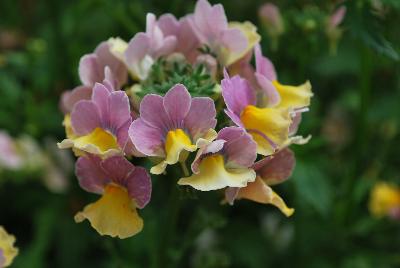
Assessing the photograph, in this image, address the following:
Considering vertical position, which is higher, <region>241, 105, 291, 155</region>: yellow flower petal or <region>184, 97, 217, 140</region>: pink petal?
<region>184, 97, 217, 140</region>: pink petal

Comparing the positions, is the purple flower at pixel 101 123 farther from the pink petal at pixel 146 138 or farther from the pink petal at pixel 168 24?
the pink petal at pixel 168 24

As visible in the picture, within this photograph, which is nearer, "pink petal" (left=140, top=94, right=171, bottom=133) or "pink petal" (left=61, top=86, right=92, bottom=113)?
"pink petal" (left=140, top=94, right=171, bottom=133)

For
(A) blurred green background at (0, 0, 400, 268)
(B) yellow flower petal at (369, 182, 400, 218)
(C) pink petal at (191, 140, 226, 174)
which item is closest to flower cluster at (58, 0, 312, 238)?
(C) pink petal at (191, 140, 226, 174)

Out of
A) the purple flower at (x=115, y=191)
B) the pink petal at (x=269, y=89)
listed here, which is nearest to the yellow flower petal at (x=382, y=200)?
the pink petal at (x=269, y=89)

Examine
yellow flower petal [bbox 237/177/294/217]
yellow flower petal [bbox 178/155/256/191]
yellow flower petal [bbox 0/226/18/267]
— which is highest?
yellow flower petal [bbox 178/155/256/191]

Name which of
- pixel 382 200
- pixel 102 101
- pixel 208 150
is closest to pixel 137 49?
pixel 102 101

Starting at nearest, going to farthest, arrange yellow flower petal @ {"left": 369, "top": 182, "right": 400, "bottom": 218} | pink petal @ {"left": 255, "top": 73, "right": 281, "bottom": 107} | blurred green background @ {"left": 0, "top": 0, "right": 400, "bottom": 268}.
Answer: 1. pink petal @ {"left": 255, "top": 73, "right": 281, "bottom": 107}
2. blurred green background @ {"left": 0, "top": 0, "right": 400, "bottom": 268}
3. yellow flower petal @ {"left": 369, "top": 182, "right": 400, "bottom": 218}

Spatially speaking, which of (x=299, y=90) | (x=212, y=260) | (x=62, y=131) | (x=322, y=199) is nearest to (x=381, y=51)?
(x=299, y=90)

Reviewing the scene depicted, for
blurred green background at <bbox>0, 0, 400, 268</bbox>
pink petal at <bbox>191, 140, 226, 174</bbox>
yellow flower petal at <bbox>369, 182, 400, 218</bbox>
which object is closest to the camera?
pink petal at <bbox>191, 140, 226, 174</bbox>

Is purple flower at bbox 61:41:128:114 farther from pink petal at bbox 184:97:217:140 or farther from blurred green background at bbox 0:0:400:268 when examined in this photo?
blurred green background at bbox 0:0:400:268
